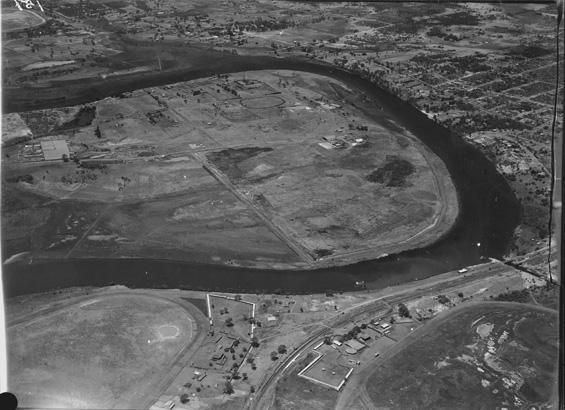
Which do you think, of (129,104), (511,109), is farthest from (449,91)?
(129,104)

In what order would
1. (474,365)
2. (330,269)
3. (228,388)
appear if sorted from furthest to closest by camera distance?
(330,269)
(474,365)
(228,388)

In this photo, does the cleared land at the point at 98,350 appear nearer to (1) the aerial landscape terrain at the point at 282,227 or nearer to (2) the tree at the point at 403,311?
(1) the aerial landscape terrain at the point at 282,227

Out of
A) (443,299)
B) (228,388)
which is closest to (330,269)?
(443,299)

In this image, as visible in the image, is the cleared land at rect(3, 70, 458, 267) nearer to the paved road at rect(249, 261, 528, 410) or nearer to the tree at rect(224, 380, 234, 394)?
the paved road at rect(249, 261, 528, 410)

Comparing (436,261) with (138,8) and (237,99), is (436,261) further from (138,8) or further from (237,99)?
(138,8)

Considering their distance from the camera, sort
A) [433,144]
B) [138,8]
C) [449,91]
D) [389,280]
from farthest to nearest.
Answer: [138,8]
[449,91]
[433,144]
[389,280]

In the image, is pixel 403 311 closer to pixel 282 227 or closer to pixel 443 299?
pixel 443 299
